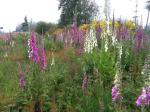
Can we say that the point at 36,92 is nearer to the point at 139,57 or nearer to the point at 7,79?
the point at 7,79

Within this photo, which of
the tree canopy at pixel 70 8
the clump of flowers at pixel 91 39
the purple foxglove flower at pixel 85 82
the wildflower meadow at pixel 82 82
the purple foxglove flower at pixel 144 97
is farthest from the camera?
the tree canopy at pixel 70 8

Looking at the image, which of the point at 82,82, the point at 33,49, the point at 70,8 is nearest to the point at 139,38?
the point at 82,82

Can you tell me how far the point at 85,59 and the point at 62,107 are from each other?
209cm

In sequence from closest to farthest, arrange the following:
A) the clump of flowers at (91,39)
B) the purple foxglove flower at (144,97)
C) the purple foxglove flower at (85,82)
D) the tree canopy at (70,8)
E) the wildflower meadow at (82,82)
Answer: the purple foxglove flower at (144,97) < the wildflower meadow at (82,82) < the purple foxglove flower at (85,82) < the clump of flowers at (91,39) < the tree canopy at (70,8)

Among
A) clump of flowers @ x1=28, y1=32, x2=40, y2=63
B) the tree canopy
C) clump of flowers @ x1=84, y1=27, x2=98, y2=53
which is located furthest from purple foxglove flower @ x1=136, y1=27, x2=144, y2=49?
the tree canopy

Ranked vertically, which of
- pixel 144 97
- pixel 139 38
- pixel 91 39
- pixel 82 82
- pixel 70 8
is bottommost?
pixel 82 82

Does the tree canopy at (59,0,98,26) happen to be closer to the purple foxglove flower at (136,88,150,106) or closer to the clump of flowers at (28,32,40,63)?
the clump of flowers at (28,32,40,63)

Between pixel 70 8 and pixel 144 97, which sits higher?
pixel 70 8

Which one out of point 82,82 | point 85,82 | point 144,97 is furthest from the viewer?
point 82,82

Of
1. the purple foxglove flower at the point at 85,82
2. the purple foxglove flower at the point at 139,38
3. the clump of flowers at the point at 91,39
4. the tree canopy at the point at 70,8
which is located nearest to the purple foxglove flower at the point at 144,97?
the purple foxglove flower at the point at 85,82

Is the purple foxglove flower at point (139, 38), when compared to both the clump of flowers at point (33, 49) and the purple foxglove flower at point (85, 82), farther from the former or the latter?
the clump of flowers at point (33, 49)

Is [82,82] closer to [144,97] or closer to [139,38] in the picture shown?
[139,38]

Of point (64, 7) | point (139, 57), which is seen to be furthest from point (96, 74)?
point (64, 7)

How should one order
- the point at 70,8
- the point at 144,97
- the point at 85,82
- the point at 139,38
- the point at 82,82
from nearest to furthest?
the point at 144,97
the point at 85,82
the point at 82,82
the point at 139,38
the point at 70,8
